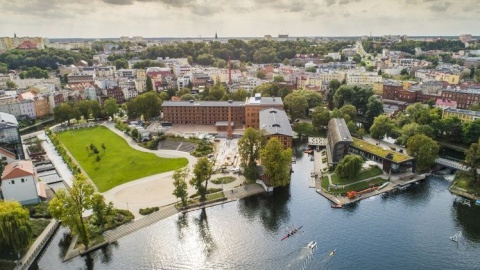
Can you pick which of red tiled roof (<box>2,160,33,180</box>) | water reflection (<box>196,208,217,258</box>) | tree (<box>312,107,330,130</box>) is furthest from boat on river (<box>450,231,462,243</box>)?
red tiled roof (<box>2,160,33,180</box>)

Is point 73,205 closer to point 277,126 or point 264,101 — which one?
point 277,126

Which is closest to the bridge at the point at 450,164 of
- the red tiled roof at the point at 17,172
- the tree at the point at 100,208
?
the tree at the point at 100,208

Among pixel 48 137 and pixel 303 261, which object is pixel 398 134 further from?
pixel 48 137

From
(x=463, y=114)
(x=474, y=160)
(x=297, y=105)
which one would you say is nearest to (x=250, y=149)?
(x=474, y=160)

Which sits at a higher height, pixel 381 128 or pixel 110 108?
pixel 110 108

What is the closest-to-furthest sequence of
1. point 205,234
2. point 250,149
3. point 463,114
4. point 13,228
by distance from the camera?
point 13,228, point 205,234, point 250,149, point 463,114

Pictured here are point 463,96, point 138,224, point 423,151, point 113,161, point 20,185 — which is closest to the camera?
point 138,224

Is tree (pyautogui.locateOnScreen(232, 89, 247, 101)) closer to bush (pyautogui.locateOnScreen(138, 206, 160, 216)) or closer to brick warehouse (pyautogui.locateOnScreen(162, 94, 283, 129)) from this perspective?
brick warehouse (pyautogui.locateOnScreen(162, 94, 283, 129))

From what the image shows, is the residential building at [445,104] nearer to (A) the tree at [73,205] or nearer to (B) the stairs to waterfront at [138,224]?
(B) the stairs to waterfront at [138,224]
